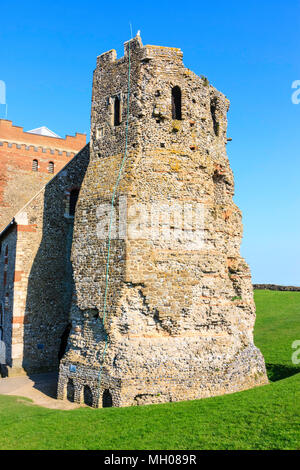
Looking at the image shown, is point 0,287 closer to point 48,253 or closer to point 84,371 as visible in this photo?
point 48,253

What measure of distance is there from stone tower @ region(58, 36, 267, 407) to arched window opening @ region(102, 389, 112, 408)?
34mm

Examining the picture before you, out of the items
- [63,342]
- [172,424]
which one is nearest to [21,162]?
[63,342]

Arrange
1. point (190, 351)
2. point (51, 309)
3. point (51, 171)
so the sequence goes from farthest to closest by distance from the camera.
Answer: point (51, 171), point (51, 309), point (190, 351)

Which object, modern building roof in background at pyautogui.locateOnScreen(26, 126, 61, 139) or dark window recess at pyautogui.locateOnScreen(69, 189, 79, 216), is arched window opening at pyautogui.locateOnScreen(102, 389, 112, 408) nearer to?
dark window recess at pyautogui.locateOnScreen(69, 189, 79, 216)

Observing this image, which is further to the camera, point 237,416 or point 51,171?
point 51,171

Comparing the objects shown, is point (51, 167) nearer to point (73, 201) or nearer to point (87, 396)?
point (73, 201)

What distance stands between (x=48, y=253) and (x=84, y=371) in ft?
21.6

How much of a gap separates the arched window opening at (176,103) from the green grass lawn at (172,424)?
858cm

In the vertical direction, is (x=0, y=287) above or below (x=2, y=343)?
above

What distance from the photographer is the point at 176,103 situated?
13172mm

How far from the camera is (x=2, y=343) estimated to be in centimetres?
1741

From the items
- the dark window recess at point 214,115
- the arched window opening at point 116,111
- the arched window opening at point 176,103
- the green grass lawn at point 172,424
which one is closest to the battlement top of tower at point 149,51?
the arched window opening at point 176,103

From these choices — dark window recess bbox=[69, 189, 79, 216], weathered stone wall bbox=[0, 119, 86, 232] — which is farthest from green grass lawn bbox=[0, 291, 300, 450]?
Answer: weathered stone wall bbox=[0, 119, 86, 232]
